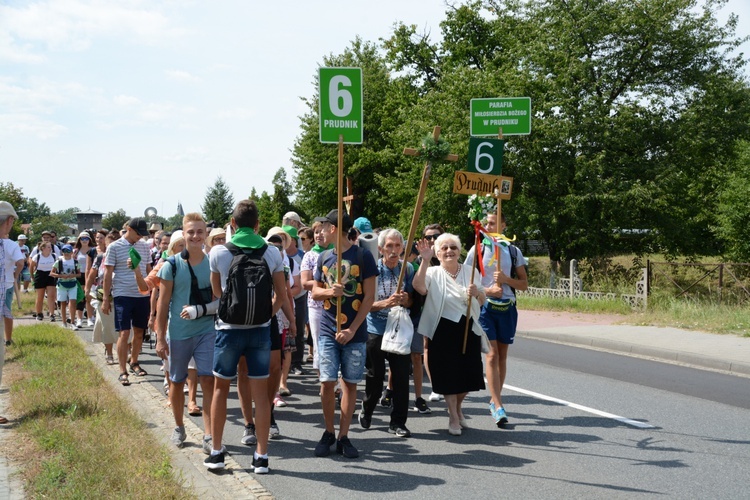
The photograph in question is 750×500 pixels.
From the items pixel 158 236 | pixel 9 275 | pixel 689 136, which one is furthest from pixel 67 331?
pixel 689 136

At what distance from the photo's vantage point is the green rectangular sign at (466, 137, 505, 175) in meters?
7.38

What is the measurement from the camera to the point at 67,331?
14523 millimetres

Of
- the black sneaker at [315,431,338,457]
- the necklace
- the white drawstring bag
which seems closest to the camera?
the black sneaker at [315,431,338,457]

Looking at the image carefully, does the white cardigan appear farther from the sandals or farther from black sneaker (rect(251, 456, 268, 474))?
the sandals

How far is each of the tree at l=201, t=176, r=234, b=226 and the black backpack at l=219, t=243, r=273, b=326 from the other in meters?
112

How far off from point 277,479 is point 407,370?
181 centimetres

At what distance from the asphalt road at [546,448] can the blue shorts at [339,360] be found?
69cm

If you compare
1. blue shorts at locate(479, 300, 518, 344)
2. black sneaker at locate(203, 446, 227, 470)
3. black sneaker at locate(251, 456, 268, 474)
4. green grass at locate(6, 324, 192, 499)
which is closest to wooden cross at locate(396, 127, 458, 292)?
blue shorts at locate(479, 300, 518, 344)

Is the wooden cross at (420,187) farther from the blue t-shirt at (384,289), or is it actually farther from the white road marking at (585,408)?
the white road marking at (585,408)

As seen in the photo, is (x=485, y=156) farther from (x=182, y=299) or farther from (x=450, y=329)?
(x=182, y=299)

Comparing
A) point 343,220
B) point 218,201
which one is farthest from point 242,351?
point 218,201

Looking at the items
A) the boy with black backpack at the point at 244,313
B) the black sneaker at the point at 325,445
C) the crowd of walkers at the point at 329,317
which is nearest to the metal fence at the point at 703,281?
the crowd of walkers at the point at 329,317

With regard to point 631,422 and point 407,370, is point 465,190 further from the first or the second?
point 631,422

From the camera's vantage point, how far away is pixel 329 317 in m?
6.25
